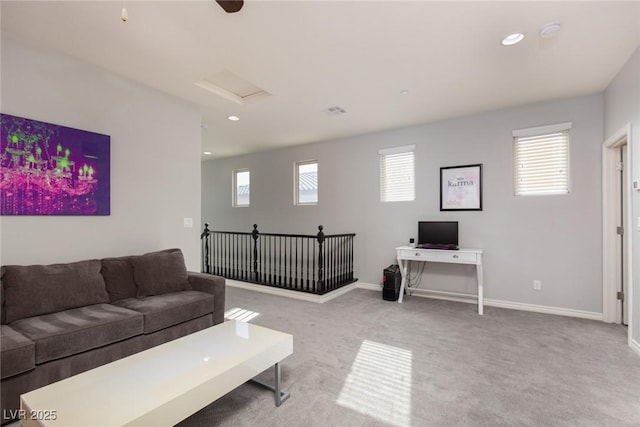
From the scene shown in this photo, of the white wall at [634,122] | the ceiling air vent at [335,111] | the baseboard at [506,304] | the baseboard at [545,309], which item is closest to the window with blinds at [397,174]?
the ceiling air vent at [335,111]

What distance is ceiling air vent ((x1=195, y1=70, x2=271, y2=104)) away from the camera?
3.28 meters

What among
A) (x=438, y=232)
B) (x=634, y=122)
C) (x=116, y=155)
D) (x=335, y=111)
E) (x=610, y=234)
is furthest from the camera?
(x=438, y=232)

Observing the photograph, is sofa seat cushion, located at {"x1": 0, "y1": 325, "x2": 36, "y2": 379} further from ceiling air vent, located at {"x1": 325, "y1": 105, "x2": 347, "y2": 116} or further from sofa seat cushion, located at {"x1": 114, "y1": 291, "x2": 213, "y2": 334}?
ceiling air vent, located at {"x1": 325, "y1": 105, "x2": 347, "y2": 116}

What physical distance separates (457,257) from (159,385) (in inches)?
139

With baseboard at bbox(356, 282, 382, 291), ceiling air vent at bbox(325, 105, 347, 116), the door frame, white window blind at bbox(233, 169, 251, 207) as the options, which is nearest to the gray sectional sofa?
ceiling air vent at bbox(325, 105, 347, 116)

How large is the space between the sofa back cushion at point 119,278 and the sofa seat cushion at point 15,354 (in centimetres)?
84

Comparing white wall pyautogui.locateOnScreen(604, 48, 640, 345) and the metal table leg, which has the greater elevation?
white wall pyautogui.locateOnScreen(604, 48, 640, 345)

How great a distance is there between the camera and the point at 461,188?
14.1ft

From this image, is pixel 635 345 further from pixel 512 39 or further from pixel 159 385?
pixel 159 385

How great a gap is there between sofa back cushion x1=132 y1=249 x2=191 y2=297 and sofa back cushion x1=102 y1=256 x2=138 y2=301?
0.15ft

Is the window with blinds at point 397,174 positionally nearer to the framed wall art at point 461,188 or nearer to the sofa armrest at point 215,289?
the framed wall art at point 461,188

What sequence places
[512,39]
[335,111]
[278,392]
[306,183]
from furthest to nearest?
A: [306,183], [335,111], [512,39], [278,392]

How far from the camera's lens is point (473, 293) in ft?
13.8

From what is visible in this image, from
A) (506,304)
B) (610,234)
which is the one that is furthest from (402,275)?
(610,234)
